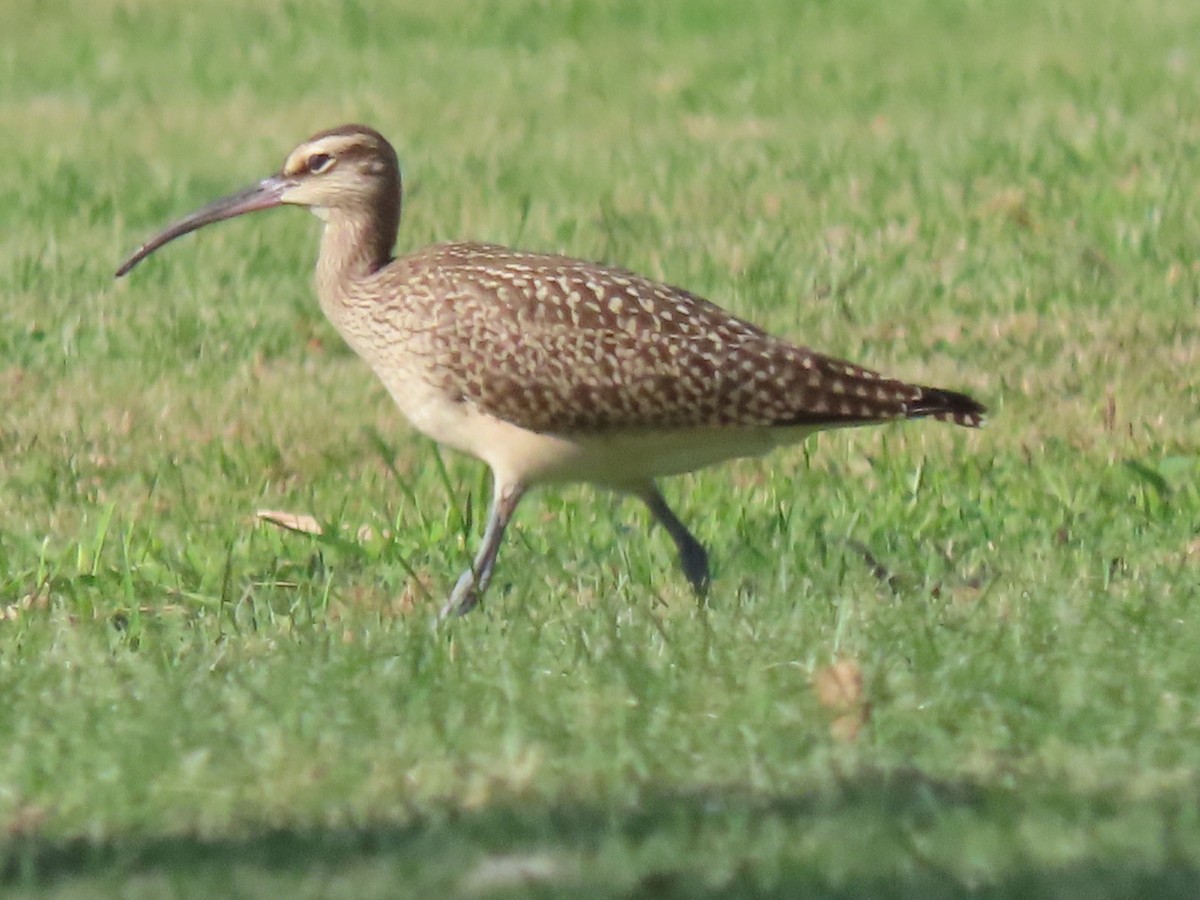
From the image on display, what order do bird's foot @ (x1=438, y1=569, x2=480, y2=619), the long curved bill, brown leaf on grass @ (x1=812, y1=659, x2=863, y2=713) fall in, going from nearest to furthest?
1. brown leaf on grass @ (x1=812, y1=659, x2=863, y2=713)
2. bird's foot @ (x1=438, y1=569, x2=480, y2=619)
3. the long curved bill

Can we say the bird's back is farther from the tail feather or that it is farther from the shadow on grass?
the shadow on grass

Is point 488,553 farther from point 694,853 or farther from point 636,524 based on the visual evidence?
point 694,853

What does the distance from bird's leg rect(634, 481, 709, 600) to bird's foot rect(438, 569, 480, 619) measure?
0.60 m

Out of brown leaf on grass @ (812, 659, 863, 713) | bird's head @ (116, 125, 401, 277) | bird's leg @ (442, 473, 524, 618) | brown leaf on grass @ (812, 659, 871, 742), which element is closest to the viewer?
brown leaf on grass @ (812, 659, 871, 742)

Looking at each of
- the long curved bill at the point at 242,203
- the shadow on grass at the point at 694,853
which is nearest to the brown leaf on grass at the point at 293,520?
the long curved bill at the point at 242,203

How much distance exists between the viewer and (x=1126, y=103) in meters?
13.4

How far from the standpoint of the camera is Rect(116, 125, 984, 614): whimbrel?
266 inches

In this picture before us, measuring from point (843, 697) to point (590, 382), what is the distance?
1.66 m

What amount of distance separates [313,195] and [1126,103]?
682cm

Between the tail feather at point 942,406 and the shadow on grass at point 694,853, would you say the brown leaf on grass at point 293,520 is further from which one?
the shadow on grass at point 694,853

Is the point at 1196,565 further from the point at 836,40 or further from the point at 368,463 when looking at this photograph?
the point at 836,40

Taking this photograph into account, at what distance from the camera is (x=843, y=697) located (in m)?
5.36

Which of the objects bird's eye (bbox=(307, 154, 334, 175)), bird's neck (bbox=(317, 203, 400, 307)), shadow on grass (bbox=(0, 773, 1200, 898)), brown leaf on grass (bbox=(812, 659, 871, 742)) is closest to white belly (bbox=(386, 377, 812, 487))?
bird's neck (bbox=(317, 203, 400, 307))

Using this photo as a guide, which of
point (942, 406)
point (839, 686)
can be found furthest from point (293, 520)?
point (839, 686)
